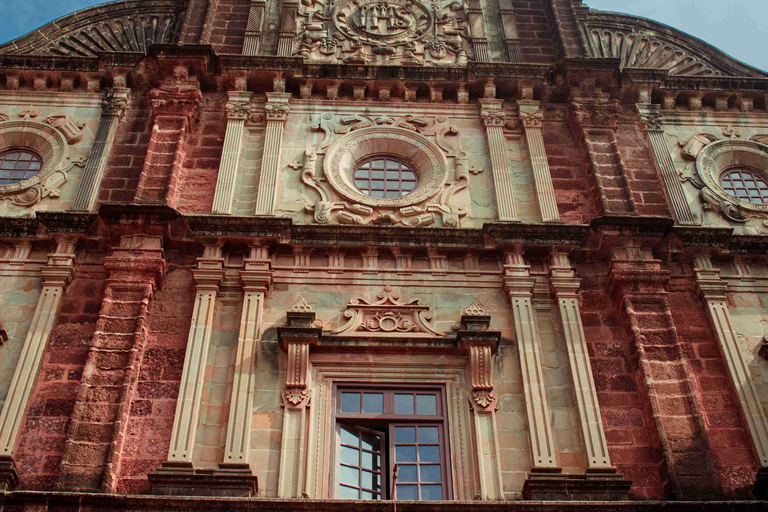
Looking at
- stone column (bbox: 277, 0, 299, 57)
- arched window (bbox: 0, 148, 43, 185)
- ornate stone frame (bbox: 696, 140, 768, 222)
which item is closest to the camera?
ornate stone frame (bbox: 696, 140, 768, 222)

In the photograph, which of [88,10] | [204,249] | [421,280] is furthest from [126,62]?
[421,280]

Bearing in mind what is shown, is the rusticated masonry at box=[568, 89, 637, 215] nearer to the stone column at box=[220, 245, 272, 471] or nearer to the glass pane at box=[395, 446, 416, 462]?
the glass pane at box=[395, 446, 416, 462]

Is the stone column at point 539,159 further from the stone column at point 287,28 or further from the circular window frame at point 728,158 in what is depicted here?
the stone column at point 287,28

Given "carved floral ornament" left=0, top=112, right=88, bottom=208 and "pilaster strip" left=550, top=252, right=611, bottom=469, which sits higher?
"carved floral ornament" left=0, top=112, right=88, bottom=208

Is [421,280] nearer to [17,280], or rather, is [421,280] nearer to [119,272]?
Result: [119,272]

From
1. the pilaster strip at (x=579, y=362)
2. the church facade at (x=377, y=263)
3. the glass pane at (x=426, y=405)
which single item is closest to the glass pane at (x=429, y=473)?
the church facade at (x=377, y=263)

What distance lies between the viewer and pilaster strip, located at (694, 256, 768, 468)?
39.7ft


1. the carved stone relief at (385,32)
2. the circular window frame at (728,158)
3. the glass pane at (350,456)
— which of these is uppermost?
the carved stone relief at (385,32)

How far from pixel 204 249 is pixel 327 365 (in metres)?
2.88

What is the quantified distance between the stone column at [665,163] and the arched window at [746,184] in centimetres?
112

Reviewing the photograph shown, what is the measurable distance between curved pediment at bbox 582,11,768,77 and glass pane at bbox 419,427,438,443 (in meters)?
9.85

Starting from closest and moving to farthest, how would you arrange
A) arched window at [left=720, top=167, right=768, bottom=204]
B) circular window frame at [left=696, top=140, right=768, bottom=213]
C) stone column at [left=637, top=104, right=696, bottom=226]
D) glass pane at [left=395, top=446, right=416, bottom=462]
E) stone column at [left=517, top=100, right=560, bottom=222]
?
1. glass pane at [left=395, top=446, right=416, bottom=462]
2. stone column at [left=517, top=100, right=560, bottom=222]
3. stone column at [left=637, top=104, right=696, bottom=226]
4. arched window at [left=720, top=167, right=768, bottom=204]
5. circular window frame at [left=696, top=140, right=768, bottom=213]

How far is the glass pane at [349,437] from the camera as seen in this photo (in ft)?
39.4

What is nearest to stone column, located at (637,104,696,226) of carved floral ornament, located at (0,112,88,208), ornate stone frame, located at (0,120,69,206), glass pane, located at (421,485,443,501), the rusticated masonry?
the rusticated masonry
